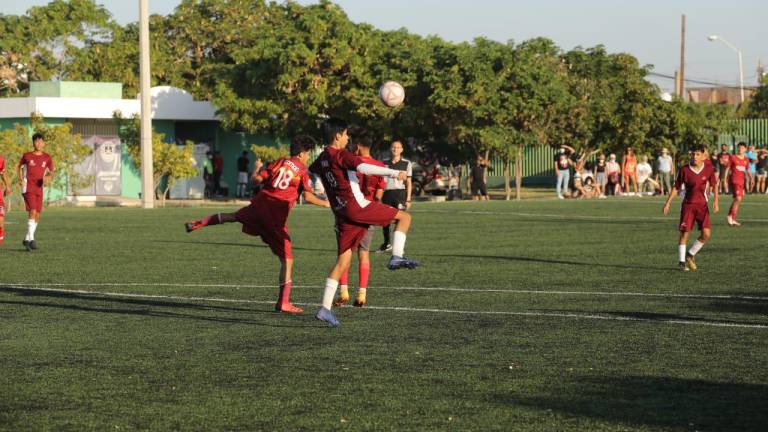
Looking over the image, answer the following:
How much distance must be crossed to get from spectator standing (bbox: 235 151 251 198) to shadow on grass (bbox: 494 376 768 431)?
48.5 metres

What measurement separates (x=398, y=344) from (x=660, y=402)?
120 inches

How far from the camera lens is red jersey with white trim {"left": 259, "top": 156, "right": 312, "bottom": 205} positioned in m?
12.9

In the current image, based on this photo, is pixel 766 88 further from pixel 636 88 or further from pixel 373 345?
pixel 373 345

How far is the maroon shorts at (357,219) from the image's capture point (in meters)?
11.7

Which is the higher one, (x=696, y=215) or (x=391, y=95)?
(x=391, y=95)

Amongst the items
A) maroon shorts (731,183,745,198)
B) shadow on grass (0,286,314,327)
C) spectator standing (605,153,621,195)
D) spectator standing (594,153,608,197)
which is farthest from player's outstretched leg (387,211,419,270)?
spectator standing (605,153,621,195)

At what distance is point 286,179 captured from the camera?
12859 mm

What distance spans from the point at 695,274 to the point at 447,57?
35.6 meters

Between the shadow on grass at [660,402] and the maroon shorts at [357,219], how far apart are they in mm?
3556

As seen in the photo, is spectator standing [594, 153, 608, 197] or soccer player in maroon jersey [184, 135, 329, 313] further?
spectator standing [594, 153, 608, 197]

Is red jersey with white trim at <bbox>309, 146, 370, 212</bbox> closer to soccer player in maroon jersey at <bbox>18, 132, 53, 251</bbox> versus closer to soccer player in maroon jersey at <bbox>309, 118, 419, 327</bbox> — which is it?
soccer player in maroon jersey at <bbox>309, 118, 419, 327</bbox>

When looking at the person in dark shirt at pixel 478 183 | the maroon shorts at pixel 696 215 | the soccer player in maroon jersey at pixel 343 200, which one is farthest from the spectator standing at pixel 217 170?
the soccer player in maroon jersey at pixel 343 200

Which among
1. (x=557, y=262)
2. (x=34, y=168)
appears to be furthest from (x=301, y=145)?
(x=34, y=168)

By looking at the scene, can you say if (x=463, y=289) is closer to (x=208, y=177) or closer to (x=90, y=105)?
(x=90, y=105)
